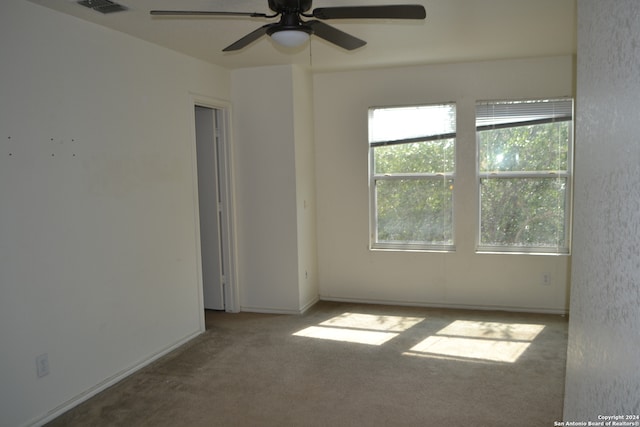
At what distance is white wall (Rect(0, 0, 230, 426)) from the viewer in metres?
2.63

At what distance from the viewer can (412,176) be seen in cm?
493

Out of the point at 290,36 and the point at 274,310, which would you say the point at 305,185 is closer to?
the point at 274,310

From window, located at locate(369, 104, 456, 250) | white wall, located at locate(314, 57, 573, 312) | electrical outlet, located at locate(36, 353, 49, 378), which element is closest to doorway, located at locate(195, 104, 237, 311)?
white wall, located at locate(314, 57, 573, 312)

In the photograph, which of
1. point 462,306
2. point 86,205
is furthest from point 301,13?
point 462,306

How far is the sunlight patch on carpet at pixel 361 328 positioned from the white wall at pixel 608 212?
328cm

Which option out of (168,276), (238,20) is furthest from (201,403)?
(238,20)

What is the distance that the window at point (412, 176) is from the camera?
482 centimetres

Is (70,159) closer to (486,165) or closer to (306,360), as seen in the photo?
(306,360)

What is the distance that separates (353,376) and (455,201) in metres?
2.26

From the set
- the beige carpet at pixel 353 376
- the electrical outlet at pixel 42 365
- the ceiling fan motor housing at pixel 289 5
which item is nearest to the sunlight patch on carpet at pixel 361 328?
the beige carpet at pixel 353 376

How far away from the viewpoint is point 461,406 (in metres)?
2.89

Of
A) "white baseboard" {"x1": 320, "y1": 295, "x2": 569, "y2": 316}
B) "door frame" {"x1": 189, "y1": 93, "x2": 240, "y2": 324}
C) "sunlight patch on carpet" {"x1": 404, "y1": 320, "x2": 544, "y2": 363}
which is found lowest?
"sunlight patch on carpet" {"x1": 404, "y1": 320, "x2": 544, "y2": 363}

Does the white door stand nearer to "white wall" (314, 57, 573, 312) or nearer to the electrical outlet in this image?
"white wall" (314, 57, 573, 312)

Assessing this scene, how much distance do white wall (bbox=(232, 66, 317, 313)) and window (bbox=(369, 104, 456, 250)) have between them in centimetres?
81
